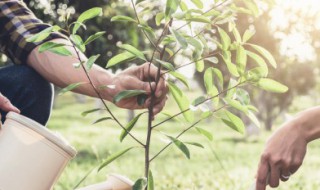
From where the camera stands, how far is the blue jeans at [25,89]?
6.83 ft

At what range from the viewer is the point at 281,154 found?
1702 mm

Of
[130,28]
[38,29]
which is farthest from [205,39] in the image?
[130,28]

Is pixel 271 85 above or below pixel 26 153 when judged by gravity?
above

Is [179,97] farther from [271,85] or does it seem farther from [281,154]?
[281,154]

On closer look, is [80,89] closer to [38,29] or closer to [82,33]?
[38,29]

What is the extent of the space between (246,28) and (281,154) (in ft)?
45.6

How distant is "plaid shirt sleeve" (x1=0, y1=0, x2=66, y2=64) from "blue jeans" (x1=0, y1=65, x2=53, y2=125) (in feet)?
0.28

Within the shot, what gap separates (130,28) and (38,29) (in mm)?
6744

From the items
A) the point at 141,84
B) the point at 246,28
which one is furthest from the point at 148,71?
the point at 246,28

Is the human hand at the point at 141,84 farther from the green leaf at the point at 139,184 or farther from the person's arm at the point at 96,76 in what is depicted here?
the green leaf at the point at 139,184

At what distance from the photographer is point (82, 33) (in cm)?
787

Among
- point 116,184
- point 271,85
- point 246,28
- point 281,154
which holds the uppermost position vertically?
point 271,85

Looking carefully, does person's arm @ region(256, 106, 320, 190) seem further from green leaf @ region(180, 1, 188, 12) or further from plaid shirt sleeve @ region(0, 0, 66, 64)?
plaid shirt sleeve @ region(0, 0, 66, 64)

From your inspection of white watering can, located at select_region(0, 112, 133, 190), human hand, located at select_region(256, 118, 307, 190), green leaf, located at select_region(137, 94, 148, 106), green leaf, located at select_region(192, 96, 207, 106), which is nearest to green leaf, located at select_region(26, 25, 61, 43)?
white watering can, located at select_region(0, 112, 133, 190)
